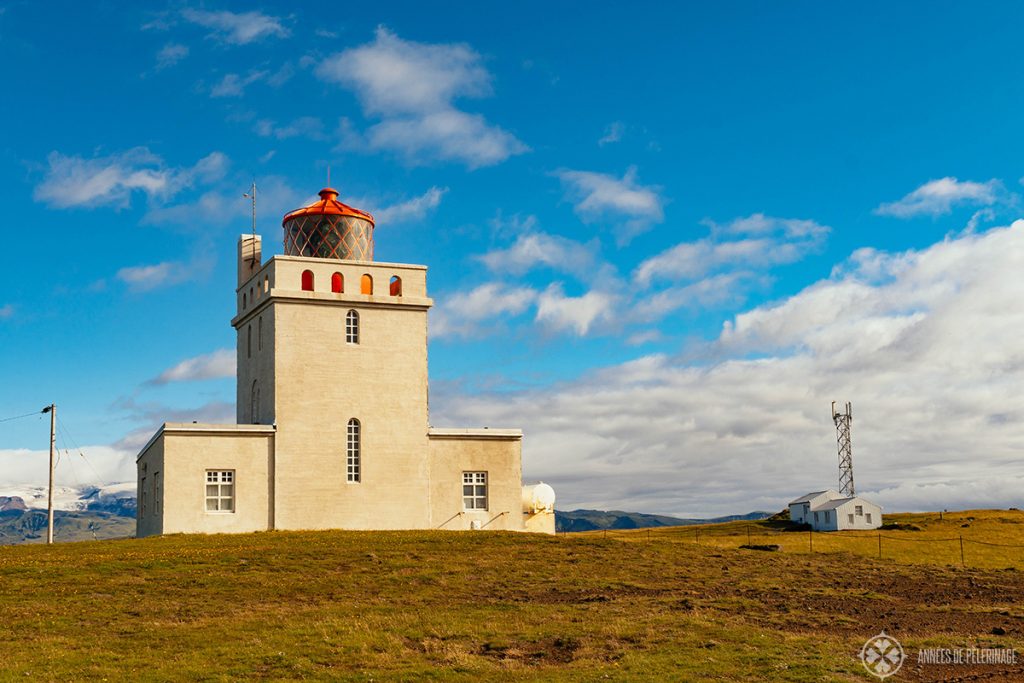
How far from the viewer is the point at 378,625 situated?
81.3ft

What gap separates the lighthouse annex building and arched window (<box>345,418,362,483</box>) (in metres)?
0.05

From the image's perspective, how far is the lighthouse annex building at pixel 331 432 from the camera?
4481 centimetres

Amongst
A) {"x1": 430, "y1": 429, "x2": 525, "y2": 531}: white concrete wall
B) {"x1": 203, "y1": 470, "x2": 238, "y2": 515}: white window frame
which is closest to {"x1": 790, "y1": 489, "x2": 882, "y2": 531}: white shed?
{"x1": 430, "y1": 429, "x2": 525, "y2": 531}: white concrete wall

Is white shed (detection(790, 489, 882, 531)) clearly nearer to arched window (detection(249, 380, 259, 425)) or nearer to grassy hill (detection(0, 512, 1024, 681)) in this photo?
grassy hill (detection(0, 512, 1024, 681))

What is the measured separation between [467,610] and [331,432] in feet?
69.5

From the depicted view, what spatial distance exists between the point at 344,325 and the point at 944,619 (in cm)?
2944

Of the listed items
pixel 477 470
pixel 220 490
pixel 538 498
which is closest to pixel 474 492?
pixel 477 470

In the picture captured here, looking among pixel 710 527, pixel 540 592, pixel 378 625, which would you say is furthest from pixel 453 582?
→ pixel 710 527

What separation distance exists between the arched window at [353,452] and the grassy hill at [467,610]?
17.8 feet

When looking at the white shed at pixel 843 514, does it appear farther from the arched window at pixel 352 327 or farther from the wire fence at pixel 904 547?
the arched window at pixel 352 327

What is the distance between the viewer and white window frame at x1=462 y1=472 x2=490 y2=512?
162ft

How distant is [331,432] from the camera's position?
154ft

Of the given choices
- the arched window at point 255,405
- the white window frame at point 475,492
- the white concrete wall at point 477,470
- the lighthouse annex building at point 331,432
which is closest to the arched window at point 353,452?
the lighthouse annex building at point 331,432

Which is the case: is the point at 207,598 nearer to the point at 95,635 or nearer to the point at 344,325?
the point at 95,635
